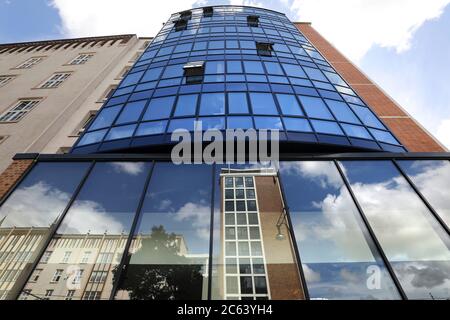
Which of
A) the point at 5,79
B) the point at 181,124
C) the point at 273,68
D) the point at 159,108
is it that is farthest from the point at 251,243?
the point at 5,79

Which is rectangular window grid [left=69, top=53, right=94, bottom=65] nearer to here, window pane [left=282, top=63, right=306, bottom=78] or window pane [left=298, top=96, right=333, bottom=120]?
window pane [left=282, top=63, right=306, bottom=78]

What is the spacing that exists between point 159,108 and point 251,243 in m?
8.09

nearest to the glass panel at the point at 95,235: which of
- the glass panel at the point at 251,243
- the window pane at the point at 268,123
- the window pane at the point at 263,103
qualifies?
the glass panel at the point at 251,243

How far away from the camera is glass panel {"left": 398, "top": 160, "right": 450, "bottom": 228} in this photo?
8.38m

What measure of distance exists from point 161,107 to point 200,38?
898cm

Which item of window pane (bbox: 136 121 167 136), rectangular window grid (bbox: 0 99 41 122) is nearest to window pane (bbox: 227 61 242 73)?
window pane (bbox: 136 121 167 136)

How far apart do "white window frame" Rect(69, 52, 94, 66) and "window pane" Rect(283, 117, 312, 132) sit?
21689 millimetres

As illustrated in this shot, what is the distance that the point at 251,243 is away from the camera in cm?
725

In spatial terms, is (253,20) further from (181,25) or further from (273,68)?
(273,68)

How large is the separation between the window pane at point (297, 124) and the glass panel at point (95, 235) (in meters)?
6.07

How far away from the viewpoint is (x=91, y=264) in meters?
6.89

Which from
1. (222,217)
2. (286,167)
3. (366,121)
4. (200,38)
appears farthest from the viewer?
(200,38)
